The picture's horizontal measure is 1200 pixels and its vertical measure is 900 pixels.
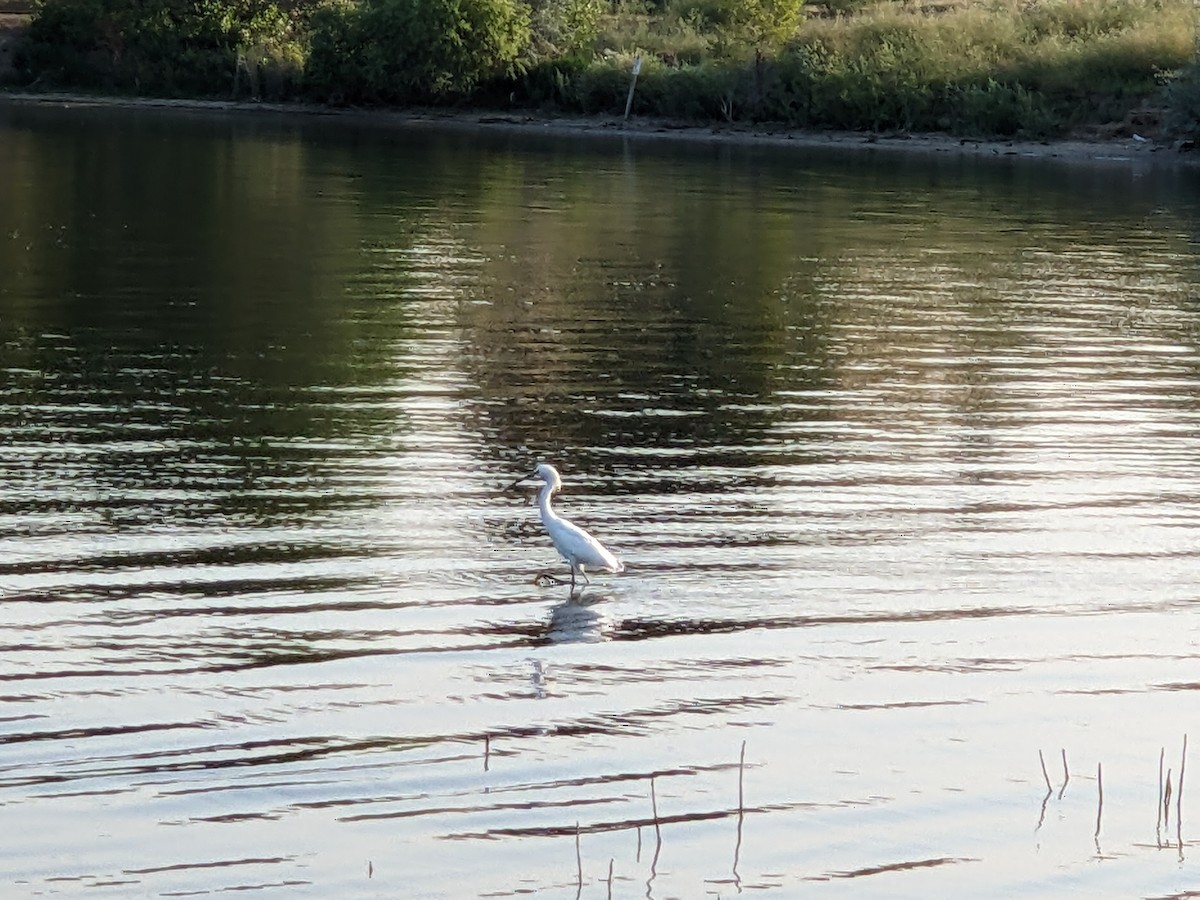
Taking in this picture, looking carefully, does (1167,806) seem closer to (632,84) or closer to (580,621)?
(580,621)

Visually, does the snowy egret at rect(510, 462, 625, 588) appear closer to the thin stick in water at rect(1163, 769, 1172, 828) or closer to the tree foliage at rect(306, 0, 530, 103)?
the thin stick in water at rect(1163, 769, 1172, 828)

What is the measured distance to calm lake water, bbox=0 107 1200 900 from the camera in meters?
7.04

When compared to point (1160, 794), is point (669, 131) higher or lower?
higher

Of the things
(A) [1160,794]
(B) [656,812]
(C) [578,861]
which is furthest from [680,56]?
(C) [578,861]

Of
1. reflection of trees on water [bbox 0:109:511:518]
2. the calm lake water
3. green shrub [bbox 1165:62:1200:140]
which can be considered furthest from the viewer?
green shrub [bbox 1165:62:1200:140]

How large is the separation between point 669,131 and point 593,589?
52.9 m

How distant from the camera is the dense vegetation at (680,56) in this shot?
193ft

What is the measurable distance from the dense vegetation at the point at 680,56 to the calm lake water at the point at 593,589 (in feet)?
120

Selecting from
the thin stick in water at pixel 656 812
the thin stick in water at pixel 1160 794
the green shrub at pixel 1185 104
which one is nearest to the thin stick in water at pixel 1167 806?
the thin stick in water at pixel 1160 794

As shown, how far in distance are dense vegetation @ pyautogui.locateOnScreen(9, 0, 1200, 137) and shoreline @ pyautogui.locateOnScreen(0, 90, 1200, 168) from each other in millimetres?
832

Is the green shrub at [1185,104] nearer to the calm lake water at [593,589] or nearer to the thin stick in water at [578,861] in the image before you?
the calm lake water at [593,589]

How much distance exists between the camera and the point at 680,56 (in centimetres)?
6806

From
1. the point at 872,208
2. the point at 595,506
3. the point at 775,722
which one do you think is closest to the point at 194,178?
the point at 872,208

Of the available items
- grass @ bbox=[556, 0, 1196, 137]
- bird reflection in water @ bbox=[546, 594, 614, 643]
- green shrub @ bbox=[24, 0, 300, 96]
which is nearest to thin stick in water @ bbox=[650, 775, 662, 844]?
bird reflection in water @ bbox=[546, 594, 614, 643]
